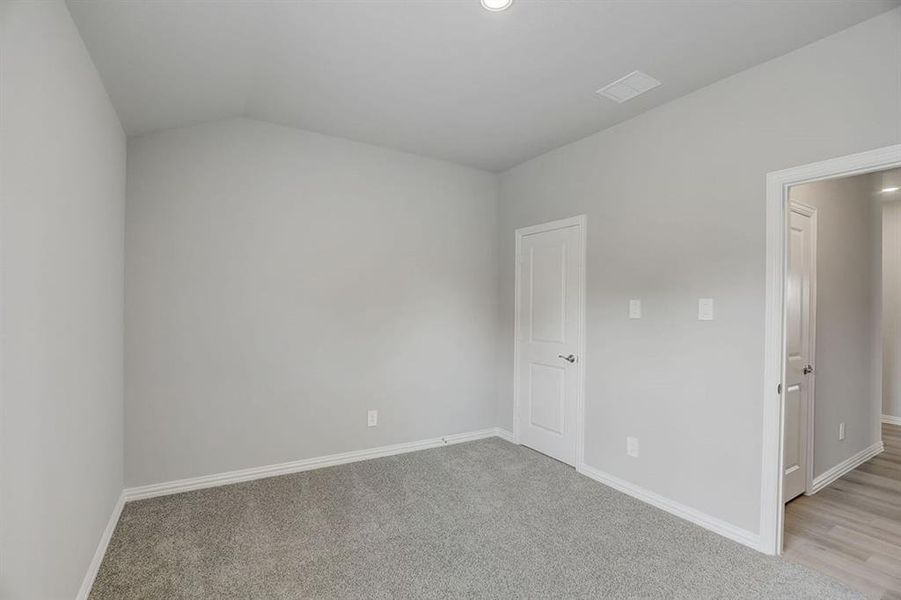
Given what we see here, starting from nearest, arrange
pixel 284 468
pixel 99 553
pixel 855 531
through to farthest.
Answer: pixel 99 553
pixel 855 531
pixel 284 468

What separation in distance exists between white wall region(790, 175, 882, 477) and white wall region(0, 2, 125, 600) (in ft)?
12.9

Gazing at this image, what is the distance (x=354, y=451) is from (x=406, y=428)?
19.4 inches

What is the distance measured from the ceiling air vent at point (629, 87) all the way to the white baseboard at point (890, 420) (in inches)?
198

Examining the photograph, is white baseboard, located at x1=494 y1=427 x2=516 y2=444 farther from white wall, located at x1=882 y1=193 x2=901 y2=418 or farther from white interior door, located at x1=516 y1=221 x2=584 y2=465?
white wall, located at x1=882 y1=193 x2=901 y2=418

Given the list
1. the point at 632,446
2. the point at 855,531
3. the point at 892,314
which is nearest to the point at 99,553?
the point at 632,446

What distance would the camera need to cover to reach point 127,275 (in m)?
2.85

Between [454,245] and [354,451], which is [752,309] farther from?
[354,451]

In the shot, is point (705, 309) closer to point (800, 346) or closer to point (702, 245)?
point (702, 245)

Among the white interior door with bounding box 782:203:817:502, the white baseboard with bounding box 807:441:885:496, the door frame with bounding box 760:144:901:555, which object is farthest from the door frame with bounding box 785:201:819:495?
the door frame with bounding box 760:144:901:555

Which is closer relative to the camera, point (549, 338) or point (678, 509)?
point (678, 509)

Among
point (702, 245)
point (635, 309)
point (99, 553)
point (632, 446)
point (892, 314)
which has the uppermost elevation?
point (702, 245)

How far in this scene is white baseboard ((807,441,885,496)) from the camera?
3.17 m

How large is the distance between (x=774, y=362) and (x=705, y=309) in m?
0.45

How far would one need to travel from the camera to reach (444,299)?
4.09m
